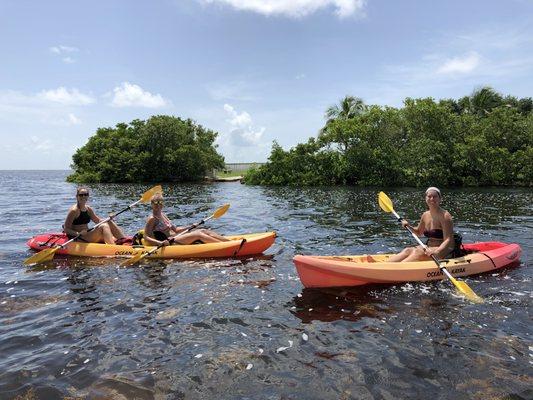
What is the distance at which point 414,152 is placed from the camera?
1443 inches

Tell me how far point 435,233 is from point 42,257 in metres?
8.28

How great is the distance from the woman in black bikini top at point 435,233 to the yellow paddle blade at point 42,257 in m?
7.30

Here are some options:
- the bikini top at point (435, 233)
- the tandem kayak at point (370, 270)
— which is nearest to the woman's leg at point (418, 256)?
the tandem kayak at point (370, 270)

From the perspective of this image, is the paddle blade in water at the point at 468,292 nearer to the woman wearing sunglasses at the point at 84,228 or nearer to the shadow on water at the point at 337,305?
the shadow on water at the point at 337,305

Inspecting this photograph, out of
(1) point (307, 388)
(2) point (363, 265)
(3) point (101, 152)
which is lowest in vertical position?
(1) point (307, 388)

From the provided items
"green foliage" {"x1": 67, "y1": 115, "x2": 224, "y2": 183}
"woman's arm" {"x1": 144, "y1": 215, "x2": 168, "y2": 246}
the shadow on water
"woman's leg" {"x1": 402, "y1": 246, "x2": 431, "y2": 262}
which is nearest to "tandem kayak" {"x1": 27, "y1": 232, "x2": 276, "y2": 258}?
"woman's arm" {"x1": 144, "y1": 215, "x2": 168, "y2": 246}

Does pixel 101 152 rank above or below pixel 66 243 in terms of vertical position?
above

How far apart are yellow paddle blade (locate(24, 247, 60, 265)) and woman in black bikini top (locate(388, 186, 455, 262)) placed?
7302 millimetres

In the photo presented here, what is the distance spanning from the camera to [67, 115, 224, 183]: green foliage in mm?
50156

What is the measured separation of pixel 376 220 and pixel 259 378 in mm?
12582

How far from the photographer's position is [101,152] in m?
53.2

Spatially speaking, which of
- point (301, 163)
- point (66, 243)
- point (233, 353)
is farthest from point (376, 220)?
point (301, 163)

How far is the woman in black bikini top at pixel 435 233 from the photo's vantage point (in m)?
7.95

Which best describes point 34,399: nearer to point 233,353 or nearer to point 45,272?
point 233,353
